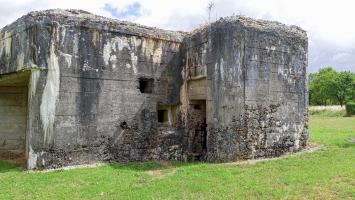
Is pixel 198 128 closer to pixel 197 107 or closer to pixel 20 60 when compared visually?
pixel 197 107

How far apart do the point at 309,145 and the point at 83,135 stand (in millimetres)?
6862

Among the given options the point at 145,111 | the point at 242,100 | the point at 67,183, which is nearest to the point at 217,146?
the point at 242,100

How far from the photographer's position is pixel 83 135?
35.9ft

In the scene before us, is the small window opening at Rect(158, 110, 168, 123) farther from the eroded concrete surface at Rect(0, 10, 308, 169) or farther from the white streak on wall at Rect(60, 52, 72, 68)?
the white streak on wall at Rect(60, 52, 72, 68)

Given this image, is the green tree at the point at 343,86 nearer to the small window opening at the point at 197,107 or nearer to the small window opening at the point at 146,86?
the small window opening at the point at 197,107

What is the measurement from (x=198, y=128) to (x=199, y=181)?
3835mm

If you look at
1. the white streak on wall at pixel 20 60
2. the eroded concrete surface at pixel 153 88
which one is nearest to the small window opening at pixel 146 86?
the eroded concrete surface at pixel 153 88

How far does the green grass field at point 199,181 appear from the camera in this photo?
8039 mm

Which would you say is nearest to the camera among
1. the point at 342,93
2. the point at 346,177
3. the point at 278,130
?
the point at 346,177

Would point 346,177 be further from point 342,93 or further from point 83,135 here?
point 342,93

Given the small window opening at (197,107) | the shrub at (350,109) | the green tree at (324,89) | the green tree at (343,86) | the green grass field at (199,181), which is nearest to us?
the green grass field at (199,181)

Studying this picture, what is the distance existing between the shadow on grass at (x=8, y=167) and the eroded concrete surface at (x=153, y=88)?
663mm

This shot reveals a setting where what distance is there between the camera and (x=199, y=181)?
902cm


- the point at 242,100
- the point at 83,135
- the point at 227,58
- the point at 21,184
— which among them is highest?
the point at 227,58
